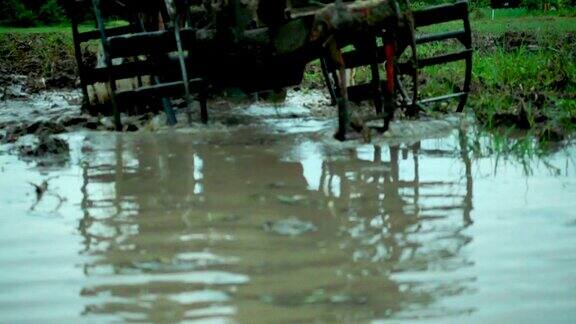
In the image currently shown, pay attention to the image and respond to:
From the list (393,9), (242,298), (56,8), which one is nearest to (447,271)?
(242,298)

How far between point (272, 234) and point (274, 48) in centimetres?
284

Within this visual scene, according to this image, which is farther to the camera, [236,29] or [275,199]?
[236,29]

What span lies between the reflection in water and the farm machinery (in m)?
0.76

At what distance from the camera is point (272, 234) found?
12.5 ft

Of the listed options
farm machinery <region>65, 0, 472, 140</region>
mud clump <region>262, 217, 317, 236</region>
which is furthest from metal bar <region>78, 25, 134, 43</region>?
mud clump <region>262, 217, 317, 236</region>

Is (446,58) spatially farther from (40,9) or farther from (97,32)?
(40,9)

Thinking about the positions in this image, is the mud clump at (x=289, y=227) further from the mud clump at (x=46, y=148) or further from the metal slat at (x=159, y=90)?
the metal slat at (x=159, y=90)

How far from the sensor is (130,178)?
508cm

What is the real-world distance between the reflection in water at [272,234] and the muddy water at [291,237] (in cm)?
1

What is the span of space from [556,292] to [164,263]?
142cm

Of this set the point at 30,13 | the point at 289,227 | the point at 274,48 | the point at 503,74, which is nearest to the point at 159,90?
the point at 274,48

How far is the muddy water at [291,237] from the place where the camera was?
301 cm

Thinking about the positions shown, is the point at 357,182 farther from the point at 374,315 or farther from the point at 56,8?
the point at 56,8

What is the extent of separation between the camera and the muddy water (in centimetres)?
301
